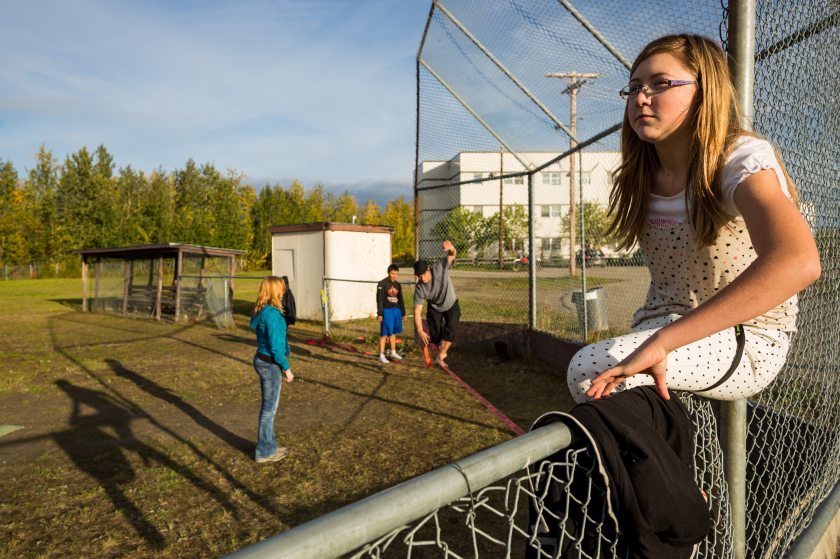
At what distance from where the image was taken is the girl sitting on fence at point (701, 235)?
113 centimetres

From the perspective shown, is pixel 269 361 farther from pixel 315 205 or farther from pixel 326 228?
pixel 315 205

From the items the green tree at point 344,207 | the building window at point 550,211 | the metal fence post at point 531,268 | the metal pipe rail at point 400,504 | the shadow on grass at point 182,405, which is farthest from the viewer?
the green tree at point 344,207

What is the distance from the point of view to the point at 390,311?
34.3ft

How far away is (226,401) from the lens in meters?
7.87

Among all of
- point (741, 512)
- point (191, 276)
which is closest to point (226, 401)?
point (741, 512)

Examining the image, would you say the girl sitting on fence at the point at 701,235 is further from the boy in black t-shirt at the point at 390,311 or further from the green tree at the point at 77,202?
the green tree at the point at 77,202

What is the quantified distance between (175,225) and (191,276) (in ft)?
114

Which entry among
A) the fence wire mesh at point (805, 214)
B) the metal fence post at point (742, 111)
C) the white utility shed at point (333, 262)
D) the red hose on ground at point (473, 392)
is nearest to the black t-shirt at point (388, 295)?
the red hose on ground at point (473, 392)

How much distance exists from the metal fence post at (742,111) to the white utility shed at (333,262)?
14310mm

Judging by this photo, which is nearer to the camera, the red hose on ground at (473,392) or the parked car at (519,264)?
the red hose on ground at (473,392)

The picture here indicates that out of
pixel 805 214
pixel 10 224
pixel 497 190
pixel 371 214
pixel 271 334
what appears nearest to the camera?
pixel 805 214

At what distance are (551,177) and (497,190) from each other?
1150 millimetres

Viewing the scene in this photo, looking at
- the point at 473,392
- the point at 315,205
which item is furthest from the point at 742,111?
the point at 315,205

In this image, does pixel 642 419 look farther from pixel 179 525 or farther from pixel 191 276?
pixel 191 276
